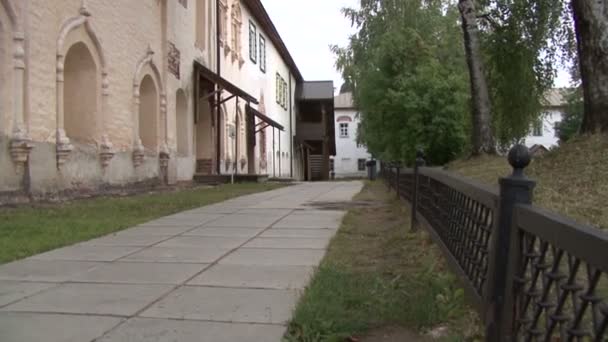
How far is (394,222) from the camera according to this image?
365 inches

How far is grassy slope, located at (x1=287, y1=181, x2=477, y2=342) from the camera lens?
3.73 meters

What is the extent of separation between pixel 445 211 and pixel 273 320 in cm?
215

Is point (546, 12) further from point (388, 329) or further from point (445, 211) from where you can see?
point (388, 329)

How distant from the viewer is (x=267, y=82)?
37250 mm

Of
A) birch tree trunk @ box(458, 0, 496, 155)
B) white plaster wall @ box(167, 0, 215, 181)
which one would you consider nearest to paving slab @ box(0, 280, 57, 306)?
birch tree trunk @ box(458, 0, 496, 155)

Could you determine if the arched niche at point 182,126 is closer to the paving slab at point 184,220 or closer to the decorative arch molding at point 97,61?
the decorative arch molding at point 97,61

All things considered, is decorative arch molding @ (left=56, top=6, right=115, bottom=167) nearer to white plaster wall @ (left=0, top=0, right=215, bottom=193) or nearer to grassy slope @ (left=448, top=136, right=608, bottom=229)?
white plaster wall @ (left=0, top=0, right=215, bottom=193)

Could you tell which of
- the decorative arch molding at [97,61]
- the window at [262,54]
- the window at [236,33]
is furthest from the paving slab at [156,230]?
the window at [262,54]

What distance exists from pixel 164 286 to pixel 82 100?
1055cm

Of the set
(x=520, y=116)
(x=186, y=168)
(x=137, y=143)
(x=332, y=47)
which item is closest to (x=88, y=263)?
(x=137, y=143)

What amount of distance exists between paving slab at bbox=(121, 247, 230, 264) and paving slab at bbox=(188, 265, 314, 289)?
1.52ft

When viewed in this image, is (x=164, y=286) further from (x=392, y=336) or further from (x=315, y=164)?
(x=315, y=164)

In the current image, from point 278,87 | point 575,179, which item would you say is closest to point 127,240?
point 575,179

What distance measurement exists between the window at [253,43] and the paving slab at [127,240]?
2539 cm
